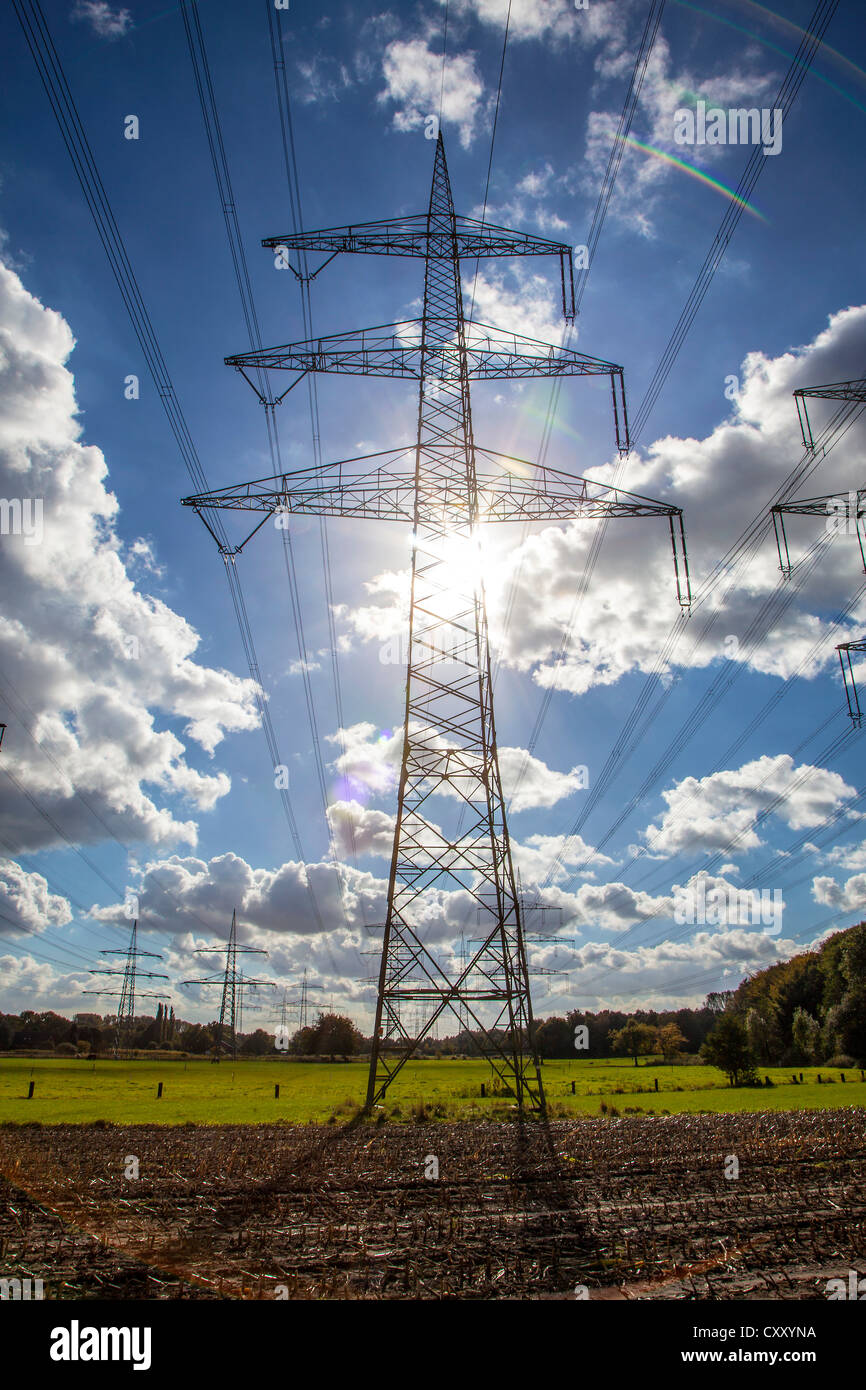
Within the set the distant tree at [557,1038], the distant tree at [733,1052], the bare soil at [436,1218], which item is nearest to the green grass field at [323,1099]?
the distant tree at [733,1052]

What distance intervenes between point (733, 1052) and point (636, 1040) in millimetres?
70968

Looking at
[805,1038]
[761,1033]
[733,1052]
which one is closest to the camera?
[733,1052]

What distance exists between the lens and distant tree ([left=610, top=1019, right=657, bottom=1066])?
122500 mm

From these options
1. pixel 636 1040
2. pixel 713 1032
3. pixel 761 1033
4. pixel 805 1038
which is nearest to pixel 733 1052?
pixel 713 1032

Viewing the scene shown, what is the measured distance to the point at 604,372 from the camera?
29094mm

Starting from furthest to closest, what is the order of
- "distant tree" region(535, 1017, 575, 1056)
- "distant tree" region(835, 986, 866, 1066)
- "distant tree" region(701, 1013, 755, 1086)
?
1. "distant tree" region(535, 1017, 575, 1056)
2. "distant tree" region(835, 986, 866, 1066)
3. "distant tree" region(701, 1013, 755, 1086)

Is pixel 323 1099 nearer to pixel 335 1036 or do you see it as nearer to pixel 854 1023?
pixel 854 1023

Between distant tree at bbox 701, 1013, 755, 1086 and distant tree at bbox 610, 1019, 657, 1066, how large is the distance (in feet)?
223

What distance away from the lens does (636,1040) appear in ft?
399

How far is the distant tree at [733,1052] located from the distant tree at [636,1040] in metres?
67.9

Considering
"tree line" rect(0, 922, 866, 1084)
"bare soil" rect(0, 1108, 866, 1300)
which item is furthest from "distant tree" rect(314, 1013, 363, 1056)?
"bare soil" rect(0, 1108, 866, 1300)

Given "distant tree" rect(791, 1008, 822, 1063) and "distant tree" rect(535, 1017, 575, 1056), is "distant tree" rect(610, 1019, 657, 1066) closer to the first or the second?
"distant tree" rect(535, 1017, 575, 1056)

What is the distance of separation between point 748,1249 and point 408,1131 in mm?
16489
